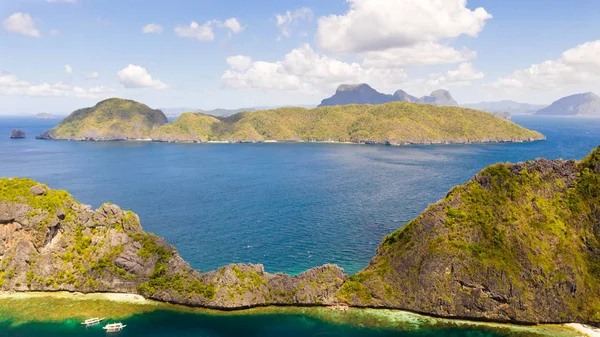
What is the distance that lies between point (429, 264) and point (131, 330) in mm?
52325

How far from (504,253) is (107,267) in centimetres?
7460

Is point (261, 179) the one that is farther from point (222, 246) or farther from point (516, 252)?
point (516, 252)

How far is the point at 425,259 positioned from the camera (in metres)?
65.1

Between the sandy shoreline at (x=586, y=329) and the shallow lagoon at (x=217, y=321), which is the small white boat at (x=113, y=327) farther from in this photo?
the sandy shoreline at (x=586, y=329)

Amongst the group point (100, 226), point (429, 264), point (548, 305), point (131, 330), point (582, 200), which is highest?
point (582, 200)

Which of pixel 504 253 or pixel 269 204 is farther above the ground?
pixel 504 253

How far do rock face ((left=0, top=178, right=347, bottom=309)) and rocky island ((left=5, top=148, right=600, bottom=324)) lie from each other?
20 cm

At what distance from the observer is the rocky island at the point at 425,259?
2415 inches

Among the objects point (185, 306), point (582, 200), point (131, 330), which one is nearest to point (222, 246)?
point (185, 306)

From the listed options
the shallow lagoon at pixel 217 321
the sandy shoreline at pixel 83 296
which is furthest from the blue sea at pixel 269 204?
the sandy shoreline at pixel 83 296

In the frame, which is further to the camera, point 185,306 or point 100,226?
point 100,226

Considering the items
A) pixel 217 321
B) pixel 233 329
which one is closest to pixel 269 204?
pixel 217 321

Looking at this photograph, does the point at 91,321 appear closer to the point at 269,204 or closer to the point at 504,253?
the point at 504,253

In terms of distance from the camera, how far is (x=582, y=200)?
66.8 meters
